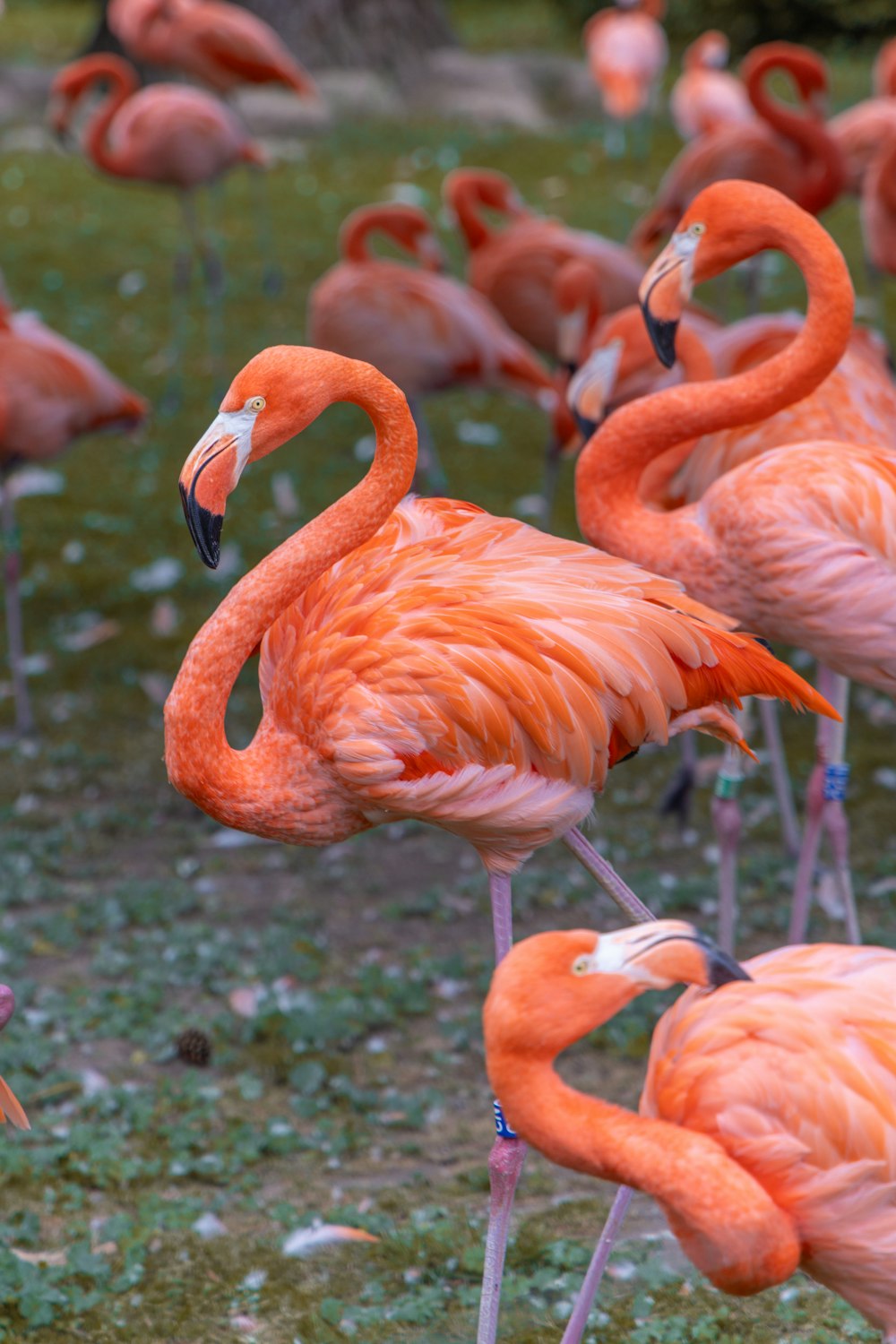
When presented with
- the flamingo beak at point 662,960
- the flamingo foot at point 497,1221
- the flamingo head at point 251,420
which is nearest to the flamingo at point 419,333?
the flamingo head at point 251,420

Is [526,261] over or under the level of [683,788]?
over

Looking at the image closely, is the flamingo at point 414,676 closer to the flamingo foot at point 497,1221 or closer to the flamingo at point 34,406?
the flamingo foot at point 497,1221

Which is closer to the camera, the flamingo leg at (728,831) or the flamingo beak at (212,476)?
the flamingo beak at (212,476)

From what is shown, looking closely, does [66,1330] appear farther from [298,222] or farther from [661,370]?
[298,222]

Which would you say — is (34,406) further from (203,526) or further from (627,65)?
(627,65)

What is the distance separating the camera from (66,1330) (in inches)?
106

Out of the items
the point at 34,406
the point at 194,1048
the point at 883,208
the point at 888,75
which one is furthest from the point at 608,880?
the point at 888,75

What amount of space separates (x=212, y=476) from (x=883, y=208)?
4.27 metres

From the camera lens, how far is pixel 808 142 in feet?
20.5

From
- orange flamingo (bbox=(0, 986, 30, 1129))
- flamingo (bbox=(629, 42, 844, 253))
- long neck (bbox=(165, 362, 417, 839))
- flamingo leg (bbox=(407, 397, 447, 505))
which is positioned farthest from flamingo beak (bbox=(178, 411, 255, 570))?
flamingo (bbox=(629, 42, 844, 253))

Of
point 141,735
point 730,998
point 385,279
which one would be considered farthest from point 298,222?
point 730,998

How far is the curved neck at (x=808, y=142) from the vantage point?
6188 millimetres

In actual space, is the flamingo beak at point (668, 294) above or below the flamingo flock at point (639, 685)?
above

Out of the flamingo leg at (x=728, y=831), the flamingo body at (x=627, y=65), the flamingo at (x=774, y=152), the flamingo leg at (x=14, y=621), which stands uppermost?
the flamingo at (x=774, y=152)
